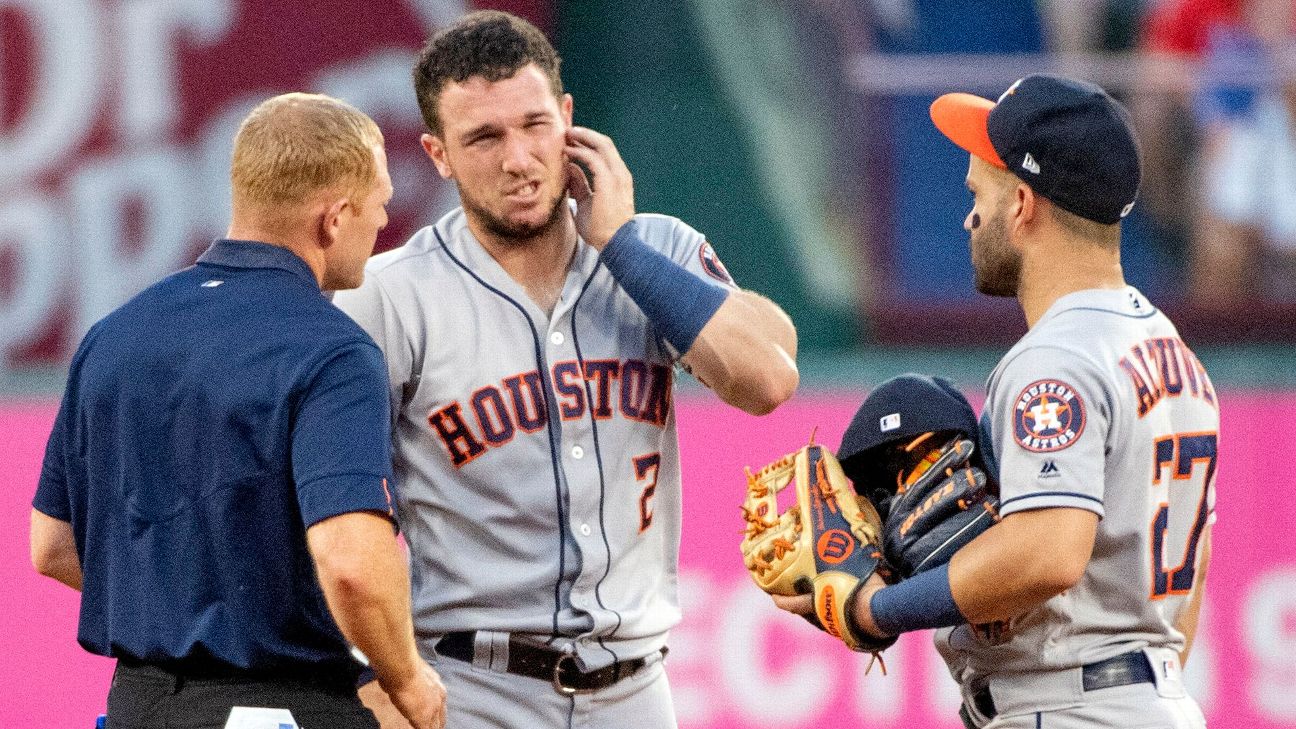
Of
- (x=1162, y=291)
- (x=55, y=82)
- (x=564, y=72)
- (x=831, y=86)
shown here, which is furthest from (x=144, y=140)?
(x=1162, y=291)

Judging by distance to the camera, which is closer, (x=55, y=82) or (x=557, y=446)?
(x=557, y=446)

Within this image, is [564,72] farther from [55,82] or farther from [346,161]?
[346,161]

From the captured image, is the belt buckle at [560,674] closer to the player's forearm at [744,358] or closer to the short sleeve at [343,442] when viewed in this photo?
the player's forearm at [744,358]

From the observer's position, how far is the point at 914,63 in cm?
677

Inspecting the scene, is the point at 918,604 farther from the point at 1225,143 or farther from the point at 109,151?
the point at 109,151

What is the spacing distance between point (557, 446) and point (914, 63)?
383 cm

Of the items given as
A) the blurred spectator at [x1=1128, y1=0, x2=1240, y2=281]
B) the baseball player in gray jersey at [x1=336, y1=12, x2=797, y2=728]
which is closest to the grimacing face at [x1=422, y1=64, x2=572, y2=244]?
the baseball player in gray jersey at [x1=336, y1=12, x2=797, y2=728]

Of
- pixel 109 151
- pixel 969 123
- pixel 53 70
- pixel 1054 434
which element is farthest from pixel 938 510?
pixel 53 70

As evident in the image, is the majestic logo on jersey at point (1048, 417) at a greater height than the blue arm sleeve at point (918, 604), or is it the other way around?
the majestic logo on jersey at point (1048, 417)

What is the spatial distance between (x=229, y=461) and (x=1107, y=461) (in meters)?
1.40

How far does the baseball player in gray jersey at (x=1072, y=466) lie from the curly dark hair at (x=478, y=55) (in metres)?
0.81

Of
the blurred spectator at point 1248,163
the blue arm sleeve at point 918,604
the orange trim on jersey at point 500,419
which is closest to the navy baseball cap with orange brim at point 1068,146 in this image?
the blue arm sleeve at point 918,604

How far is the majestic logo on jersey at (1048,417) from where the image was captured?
114 inches

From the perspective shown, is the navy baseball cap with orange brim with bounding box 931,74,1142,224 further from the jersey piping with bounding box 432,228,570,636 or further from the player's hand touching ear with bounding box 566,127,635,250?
the jersey piping with bounding box 432,228,570,636
